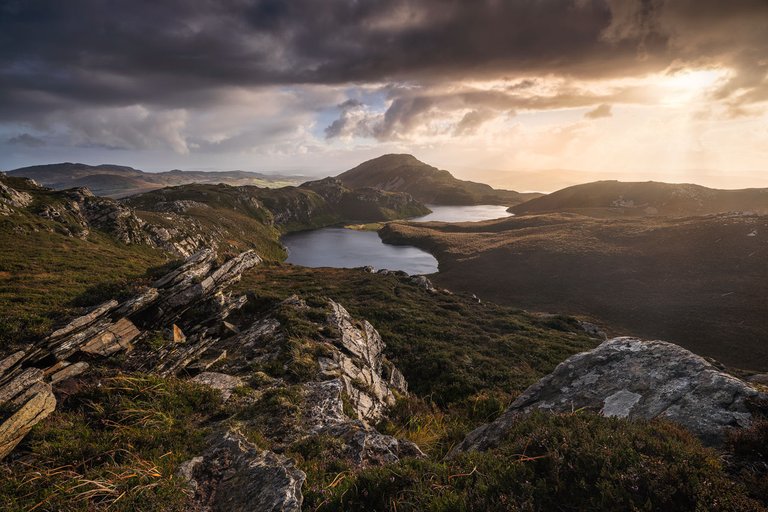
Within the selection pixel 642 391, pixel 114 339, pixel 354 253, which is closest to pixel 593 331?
pixel 642 391

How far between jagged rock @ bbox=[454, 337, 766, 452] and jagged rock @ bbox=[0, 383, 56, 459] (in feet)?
36.1

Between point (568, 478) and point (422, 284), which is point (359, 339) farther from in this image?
point (422, 284)

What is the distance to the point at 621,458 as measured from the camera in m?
5.56

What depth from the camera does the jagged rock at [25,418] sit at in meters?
7.41

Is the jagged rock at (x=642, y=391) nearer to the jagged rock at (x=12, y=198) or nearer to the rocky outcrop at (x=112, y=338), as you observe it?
the rocky outcrop at (x=112, y=338)

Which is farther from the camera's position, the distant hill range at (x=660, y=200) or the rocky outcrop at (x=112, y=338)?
the distant hill range at (x=660, y=200)

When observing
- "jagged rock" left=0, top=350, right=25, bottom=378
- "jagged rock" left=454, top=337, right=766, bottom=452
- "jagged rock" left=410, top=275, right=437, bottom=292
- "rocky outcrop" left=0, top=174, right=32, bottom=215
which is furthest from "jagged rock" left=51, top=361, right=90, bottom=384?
"rocky outcrop" left=0, top=174, right=32, bottom=215

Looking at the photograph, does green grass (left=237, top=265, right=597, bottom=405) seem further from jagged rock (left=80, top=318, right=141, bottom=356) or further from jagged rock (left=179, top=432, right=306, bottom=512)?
jagged rock (left=179, top=432, right=306, bottom=512)

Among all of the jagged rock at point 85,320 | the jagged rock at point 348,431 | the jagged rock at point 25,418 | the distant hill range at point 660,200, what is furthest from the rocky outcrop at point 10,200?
the distant hill range at point 660,200

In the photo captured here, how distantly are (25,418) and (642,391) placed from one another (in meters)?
16.2

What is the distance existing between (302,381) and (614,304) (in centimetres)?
5002

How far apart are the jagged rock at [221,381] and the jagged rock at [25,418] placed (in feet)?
12.4

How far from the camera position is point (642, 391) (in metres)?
9.28

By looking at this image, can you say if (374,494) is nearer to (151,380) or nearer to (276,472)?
(276,472)
